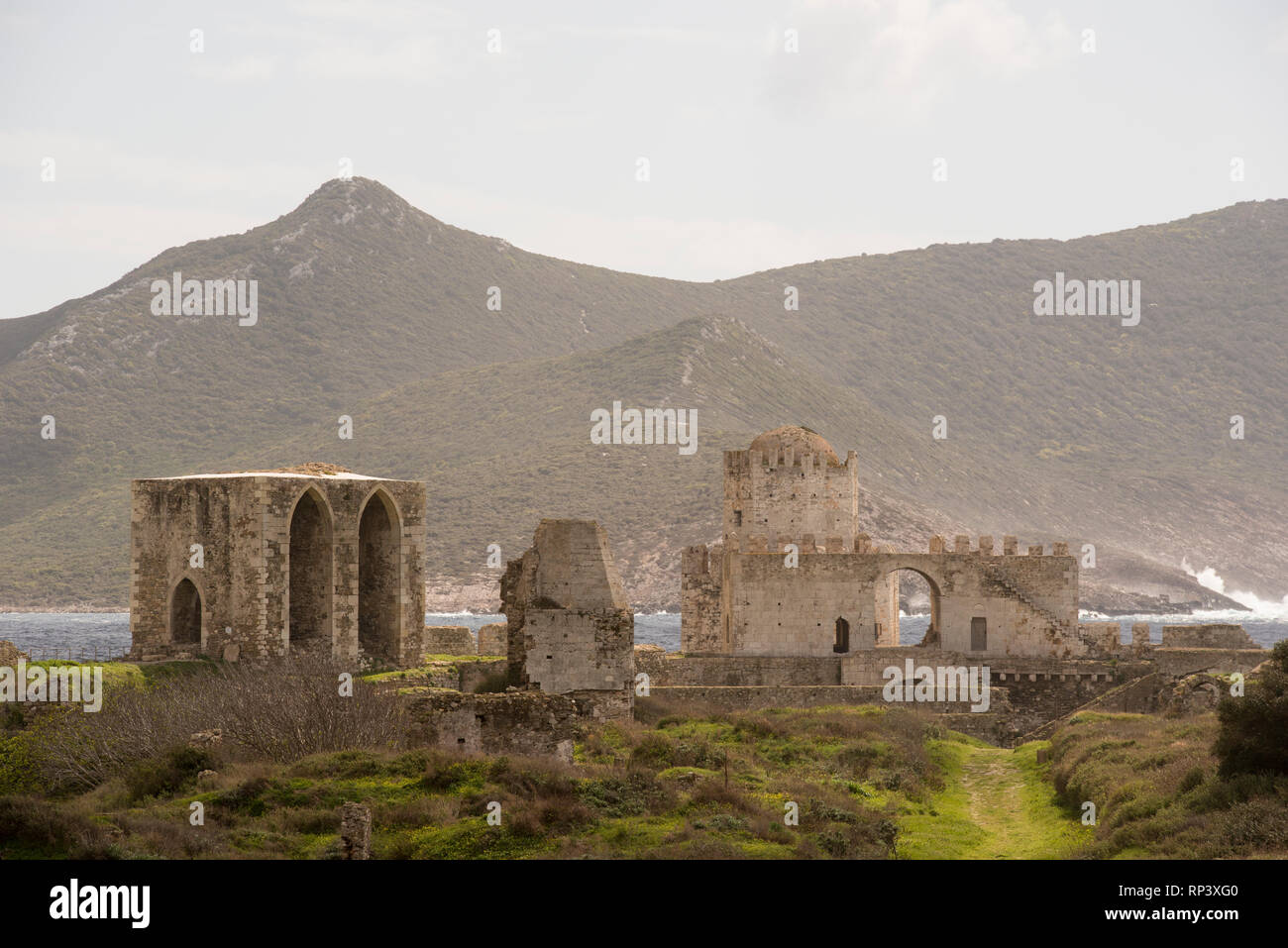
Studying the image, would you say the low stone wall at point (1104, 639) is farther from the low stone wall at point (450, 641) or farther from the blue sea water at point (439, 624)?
the blue sea water at point (439, 624)

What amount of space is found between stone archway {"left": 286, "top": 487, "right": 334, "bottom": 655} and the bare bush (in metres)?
7.18

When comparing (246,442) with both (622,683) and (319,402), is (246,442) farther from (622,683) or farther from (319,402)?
(622,683)

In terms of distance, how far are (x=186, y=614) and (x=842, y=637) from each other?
1848 centimetres

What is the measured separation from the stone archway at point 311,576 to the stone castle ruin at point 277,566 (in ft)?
0.08

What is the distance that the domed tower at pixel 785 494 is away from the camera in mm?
49656

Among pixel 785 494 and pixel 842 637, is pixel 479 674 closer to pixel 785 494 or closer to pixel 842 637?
pixel 842 637

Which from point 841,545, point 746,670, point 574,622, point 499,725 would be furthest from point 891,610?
point 499,725

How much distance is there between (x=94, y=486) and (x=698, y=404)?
54.2m

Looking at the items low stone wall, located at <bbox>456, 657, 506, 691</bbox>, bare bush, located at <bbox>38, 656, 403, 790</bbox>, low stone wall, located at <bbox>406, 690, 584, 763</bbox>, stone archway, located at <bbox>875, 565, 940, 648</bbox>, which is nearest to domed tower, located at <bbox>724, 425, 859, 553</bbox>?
stone archway, located at <bbox>875, 565, 940, 648</bbox>

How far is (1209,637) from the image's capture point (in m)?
49.6

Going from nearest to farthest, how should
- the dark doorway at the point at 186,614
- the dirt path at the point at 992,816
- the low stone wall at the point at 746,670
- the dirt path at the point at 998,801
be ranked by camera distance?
the dirt path at the point at 992,816 < the dirt path at the point at 998,801 < the dark doorway at the point at 186,614 < the low stone wall at the point at 746,670

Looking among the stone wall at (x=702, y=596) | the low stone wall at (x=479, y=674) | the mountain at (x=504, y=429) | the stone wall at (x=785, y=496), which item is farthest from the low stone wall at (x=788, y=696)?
the mountain at (x=504, y=429)

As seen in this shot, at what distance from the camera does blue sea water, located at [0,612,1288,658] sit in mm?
93188

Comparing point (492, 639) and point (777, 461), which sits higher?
point (777, 461)
